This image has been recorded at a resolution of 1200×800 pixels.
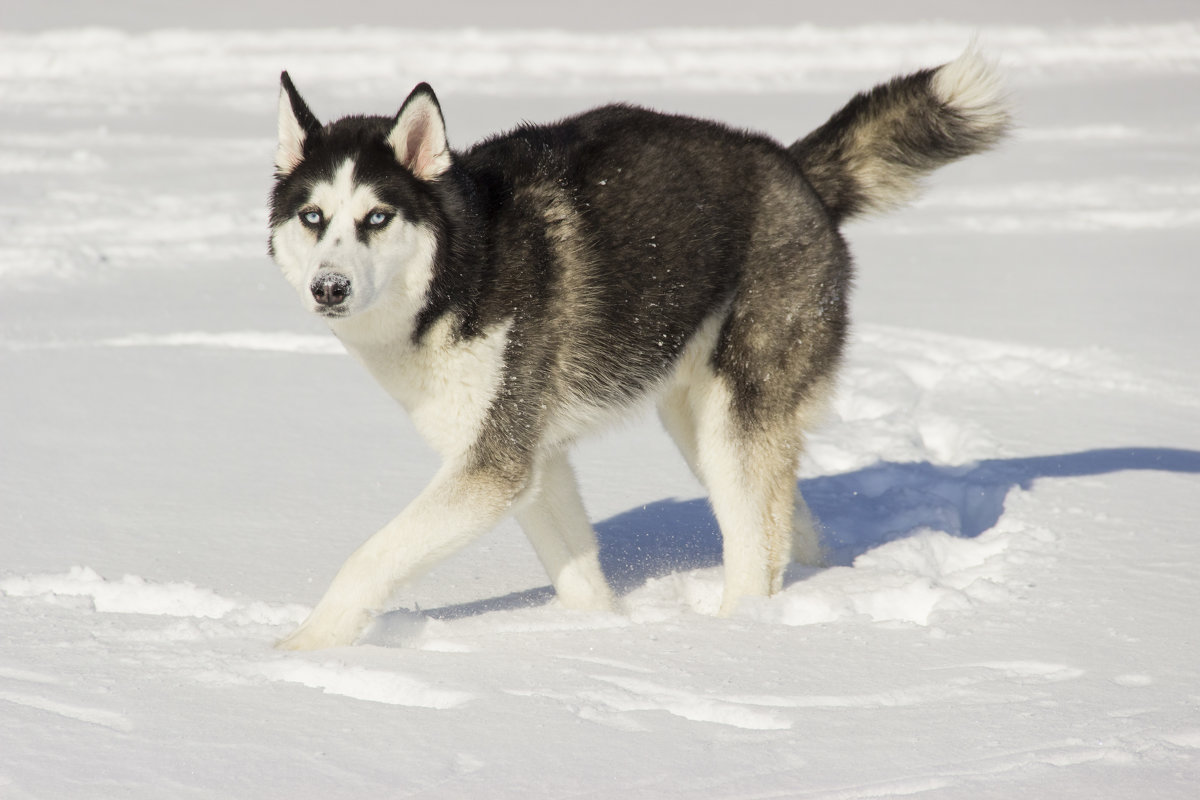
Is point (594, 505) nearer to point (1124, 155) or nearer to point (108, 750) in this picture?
point (108, 750)

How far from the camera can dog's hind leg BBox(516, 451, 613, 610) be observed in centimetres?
387

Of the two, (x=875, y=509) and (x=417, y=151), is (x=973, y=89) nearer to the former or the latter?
(x=875, y=509)

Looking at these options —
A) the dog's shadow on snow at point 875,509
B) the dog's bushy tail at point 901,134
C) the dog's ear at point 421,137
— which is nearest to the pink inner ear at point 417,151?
the dog's ear at point 421,137

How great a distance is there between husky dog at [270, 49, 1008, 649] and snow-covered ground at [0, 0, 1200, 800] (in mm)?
300

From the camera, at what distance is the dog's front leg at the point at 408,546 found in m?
3.27

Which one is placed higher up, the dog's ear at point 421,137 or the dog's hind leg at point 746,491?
the dog's ear at point 421,137

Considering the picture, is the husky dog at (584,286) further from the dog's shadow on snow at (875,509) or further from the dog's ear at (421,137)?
the dog's shadow on snow at (875,509)

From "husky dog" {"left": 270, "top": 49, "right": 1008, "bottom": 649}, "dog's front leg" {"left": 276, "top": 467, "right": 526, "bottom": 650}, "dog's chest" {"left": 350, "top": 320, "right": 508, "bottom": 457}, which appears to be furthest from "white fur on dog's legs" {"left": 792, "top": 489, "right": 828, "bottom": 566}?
"dog's chest" {"left": 350, "top": 320, "right": 508, "bottom": 457}

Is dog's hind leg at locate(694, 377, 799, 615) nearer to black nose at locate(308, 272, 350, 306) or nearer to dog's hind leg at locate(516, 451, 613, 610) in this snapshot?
dog's hind leg at locate(516, 451, 613, 610)

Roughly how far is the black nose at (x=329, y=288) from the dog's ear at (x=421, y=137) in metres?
0.48

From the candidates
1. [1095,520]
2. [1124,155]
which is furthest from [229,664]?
[1124,155]

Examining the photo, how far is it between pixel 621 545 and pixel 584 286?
1260 millimetres

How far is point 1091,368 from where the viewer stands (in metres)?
5.98

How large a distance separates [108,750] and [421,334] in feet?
4.52
